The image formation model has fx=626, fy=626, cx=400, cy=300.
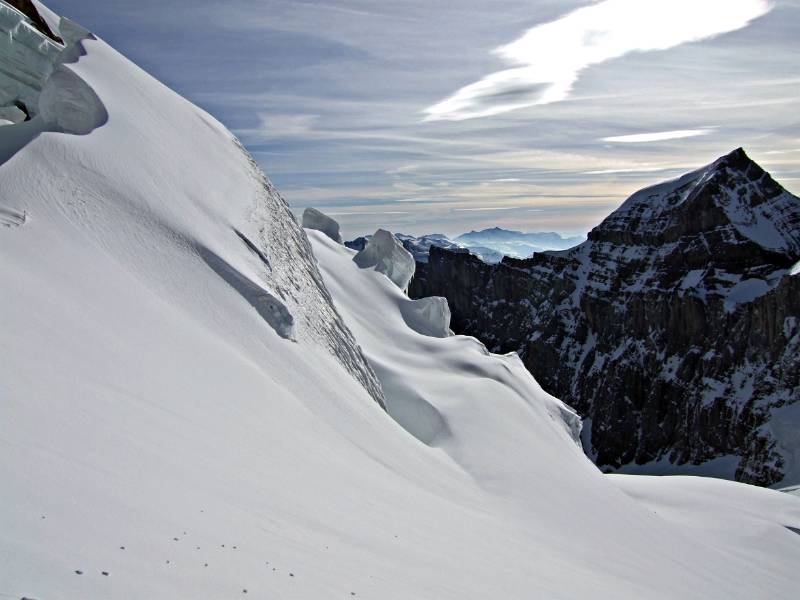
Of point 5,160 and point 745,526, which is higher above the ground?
point 5,160

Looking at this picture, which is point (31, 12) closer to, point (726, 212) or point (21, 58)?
point (21, 58)

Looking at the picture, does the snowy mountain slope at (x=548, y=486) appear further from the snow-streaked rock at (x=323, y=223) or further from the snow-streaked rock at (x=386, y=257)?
the snow-streaked rock at (x=323, y=223)

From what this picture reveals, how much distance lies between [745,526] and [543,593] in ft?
80.7

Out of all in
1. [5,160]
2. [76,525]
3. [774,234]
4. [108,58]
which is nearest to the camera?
[76,525]

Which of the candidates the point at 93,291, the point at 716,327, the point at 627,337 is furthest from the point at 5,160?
the point at 627,337

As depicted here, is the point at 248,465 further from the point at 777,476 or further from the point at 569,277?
the point at 569,277

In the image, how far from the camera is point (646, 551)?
18.5 meters

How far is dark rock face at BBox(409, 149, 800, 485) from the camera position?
405 ft

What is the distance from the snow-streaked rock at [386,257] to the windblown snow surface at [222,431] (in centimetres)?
1410

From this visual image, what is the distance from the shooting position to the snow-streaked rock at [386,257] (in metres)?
38.1

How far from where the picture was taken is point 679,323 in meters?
145

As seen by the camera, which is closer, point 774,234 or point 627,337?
point 774,234

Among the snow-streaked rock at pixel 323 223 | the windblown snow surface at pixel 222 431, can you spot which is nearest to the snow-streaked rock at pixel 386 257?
the snow-streaked rock at pixel 323 223

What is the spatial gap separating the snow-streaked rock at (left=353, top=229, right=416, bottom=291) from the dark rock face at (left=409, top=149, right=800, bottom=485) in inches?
3791
